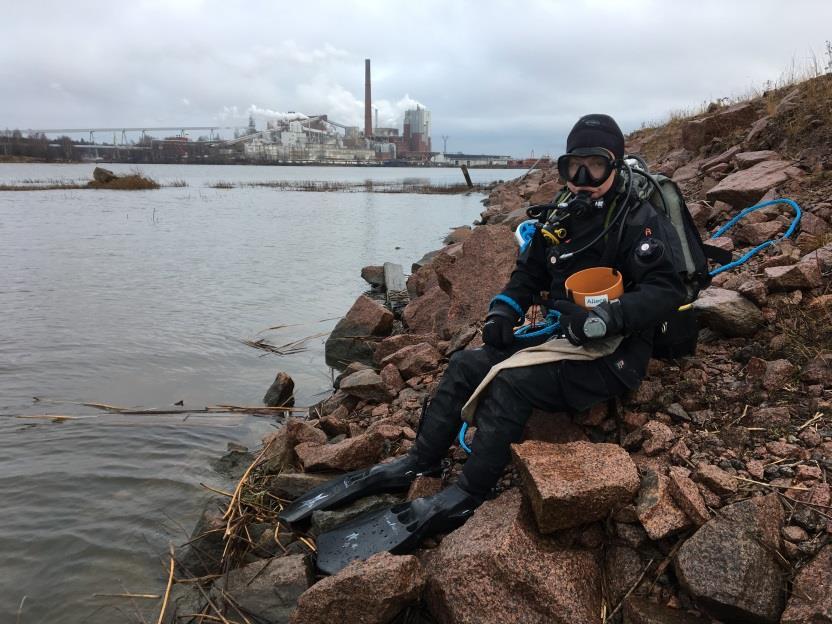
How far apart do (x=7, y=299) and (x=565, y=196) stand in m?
9.86

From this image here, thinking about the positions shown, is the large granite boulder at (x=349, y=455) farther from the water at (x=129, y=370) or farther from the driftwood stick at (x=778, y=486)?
the driftwood stick at (x=778, y=486)

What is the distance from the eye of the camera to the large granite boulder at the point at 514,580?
2.22 meters

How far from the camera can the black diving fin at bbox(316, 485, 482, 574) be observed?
272cm

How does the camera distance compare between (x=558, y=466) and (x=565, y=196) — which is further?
(x=565, y=196)

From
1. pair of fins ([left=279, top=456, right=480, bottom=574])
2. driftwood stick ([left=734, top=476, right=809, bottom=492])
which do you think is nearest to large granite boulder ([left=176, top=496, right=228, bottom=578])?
pair of fins ([left=279, top=456, right=480, bottom=574])

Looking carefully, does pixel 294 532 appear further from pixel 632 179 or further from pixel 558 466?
pixel 632 179

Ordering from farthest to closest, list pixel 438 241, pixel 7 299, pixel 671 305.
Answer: pixel 438 241
pixel 7 299
pixel 671 305

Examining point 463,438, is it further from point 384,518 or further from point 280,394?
point 280,394

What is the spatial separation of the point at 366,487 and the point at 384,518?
304 mm

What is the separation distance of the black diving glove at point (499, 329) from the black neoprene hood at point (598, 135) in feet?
3.13

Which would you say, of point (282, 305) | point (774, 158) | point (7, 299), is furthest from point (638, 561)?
point (7, 299)

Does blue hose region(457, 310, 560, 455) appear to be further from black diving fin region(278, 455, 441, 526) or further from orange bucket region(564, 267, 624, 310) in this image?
orange bucket region(564, 267, 624, 310)

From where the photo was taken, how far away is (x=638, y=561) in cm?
231

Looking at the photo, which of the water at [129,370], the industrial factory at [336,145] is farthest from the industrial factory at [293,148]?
the water at [129,370]
